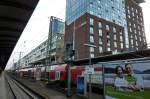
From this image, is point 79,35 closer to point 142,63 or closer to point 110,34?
point 110,34

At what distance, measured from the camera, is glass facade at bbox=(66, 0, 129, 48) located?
64.8 metres

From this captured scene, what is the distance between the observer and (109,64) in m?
11.5

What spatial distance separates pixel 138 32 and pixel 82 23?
3304cm

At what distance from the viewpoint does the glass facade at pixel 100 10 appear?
6475 centimetres

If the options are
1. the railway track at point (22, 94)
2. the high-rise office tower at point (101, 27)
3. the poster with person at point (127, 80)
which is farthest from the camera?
the high-rise office tower at point (101, 27)

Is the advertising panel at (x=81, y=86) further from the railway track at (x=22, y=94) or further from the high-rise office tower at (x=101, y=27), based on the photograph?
the high-rise office tower at (x=101, y=27)

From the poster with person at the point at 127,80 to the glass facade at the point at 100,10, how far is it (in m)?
54.2

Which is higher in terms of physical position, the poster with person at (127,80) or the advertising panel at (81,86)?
the poster with person at (127,80)

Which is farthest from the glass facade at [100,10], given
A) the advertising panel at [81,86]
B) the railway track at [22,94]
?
the advertising panel at [81,86]

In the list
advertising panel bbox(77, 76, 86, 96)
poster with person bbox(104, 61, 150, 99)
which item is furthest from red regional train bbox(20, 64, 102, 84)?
poster with person bbox(104, 61, 150, 99)

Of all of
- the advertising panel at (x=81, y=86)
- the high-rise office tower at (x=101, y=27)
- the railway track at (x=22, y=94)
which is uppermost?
the high-rise office tower at (x=101, y=27)

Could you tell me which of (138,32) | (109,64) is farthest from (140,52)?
(138,32)

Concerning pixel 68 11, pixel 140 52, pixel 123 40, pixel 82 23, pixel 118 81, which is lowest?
pixel 118 81

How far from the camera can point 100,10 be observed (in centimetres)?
6744
